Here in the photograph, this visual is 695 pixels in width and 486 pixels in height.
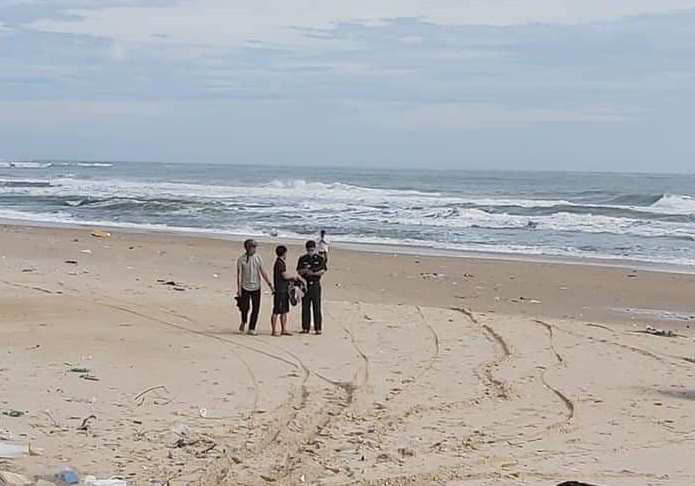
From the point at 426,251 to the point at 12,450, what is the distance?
19375 mm

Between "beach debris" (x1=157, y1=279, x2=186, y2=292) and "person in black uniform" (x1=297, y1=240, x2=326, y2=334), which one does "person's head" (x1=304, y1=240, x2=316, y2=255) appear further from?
"beach debris" (x1=157, y1=279, x2=186, y2=292)

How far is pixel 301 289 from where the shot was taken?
482 inches

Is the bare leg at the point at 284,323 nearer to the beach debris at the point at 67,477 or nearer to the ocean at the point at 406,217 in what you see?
the beach debris at the point at 67,477

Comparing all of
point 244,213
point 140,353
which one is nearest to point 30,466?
point 140,353

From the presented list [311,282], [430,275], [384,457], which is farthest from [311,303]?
[430,275]

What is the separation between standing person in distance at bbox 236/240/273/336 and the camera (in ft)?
39.6

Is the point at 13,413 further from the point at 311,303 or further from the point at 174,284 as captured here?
the point at 174,284

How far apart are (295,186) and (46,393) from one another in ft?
190

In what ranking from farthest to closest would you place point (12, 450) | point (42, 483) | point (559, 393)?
point (559, 393) < point (12, 450) < point (42, 483)

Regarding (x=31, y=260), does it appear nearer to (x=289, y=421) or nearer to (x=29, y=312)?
(x=29, y=312)

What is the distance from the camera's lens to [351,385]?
30.6 ft

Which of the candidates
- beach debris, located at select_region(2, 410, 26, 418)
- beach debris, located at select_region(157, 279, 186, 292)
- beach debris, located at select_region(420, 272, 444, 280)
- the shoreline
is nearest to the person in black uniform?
beach debris, located at select_region(157, 279, 186, 292)

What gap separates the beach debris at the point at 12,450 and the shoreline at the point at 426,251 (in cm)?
1706

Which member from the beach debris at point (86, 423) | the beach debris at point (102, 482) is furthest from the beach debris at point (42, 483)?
the beach debris at point (86, 423)
